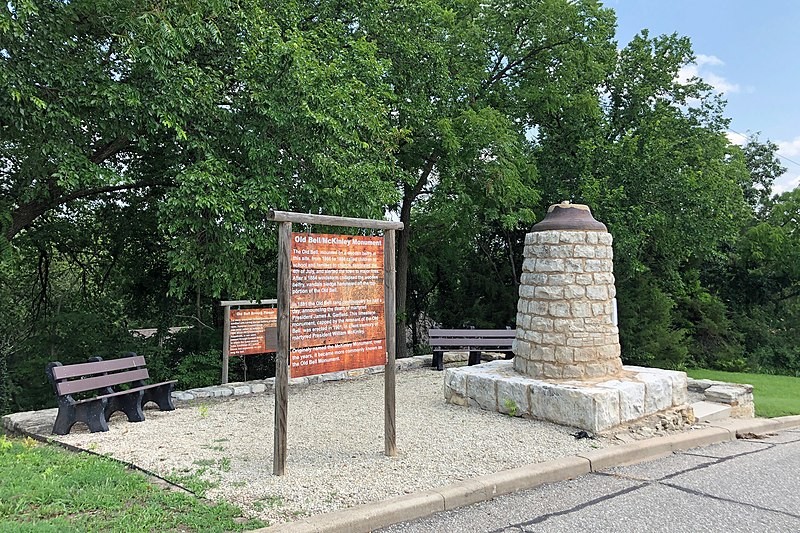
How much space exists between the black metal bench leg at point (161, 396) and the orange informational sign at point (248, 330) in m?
1.95

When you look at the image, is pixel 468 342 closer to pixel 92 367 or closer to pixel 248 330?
pixel 248 330

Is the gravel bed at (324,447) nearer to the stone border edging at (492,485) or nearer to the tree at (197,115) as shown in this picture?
the stone border edging at (492,485)

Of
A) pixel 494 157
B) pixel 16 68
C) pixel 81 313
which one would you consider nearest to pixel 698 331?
pixel 494 157

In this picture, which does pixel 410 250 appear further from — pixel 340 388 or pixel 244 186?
pixel 244 186

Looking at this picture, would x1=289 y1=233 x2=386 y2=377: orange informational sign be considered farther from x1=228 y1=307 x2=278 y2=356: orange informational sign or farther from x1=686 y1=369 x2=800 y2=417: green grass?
x1=686 y1=369 x2=800 y2=417: green grass

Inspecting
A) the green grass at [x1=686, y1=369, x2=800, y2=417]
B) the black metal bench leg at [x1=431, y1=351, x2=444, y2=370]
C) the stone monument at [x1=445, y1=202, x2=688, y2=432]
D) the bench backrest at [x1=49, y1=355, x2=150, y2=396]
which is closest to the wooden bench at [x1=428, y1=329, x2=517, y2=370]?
the black metal bench leg at [x1=431, y1=351, x2=444, y2=370]

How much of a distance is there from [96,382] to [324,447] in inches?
109

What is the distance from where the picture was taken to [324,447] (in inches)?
231

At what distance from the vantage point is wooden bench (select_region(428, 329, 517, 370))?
11.8m

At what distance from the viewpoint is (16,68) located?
731 cm

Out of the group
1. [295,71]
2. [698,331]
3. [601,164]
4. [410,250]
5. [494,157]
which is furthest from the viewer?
[698,331]

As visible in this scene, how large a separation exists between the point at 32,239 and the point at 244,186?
6.33 metres

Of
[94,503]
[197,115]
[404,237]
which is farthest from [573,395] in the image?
[404,237]

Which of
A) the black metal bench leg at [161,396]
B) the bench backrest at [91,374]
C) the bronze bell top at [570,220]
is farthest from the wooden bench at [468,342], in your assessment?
the bench backrest at [91,374]
